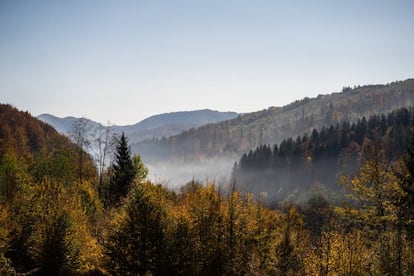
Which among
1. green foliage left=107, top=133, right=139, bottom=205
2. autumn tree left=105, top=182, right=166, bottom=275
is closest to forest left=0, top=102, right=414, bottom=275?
autumn tree left=105, top=182, right=166, bottom=275

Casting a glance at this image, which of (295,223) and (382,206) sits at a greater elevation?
(382,206)

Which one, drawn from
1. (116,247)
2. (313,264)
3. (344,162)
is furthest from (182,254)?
(344,162)

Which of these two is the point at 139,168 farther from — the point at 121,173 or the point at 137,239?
the point at 137,239

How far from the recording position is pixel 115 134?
165ft

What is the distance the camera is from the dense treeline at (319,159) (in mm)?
144625

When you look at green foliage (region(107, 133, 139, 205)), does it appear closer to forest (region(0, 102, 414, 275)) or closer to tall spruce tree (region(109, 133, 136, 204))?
tall spruce tree (region(109, 133, 136, 204))

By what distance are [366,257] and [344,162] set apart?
138150 mm

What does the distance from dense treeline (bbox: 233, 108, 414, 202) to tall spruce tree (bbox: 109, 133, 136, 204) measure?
3783 inches

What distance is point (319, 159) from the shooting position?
520ft

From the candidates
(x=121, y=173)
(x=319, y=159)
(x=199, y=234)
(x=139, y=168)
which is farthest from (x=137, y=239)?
(x=319, y=159)

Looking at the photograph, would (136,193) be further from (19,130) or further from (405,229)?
(19,130)

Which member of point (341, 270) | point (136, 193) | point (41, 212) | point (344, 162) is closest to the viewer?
point (341, 270)

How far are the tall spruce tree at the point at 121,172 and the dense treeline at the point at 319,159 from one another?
315ft

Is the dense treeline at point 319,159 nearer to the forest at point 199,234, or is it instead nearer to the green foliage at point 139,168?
the green foliage at point 139,168
